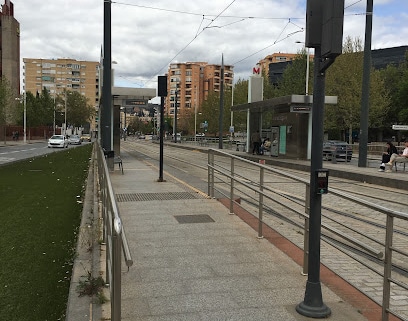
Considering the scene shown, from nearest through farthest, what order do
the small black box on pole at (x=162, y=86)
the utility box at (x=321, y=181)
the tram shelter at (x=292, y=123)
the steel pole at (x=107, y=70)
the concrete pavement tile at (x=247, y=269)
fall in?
the utility box at (x=321, y=181) → the concrete pavement tile at (x=247, y=269) → the small black box on pole at (x=162, y=86) → the steel pole at (x=107, y=70) → the tram shelter at (x=292, y=123)

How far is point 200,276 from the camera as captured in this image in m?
4.99

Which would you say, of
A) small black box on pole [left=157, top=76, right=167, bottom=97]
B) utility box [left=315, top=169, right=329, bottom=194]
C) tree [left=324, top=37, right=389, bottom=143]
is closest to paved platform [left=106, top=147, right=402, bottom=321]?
utility box [left=315, top=169, right=329, bottom=194]

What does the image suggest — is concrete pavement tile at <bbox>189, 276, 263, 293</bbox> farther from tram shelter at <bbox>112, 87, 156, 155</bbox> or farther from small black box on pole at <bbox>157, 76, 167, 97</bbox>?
tram shelter at <bbox>112, 87, 156, 155</bbox>

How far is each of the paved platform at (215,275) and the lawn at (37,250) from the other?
79cm

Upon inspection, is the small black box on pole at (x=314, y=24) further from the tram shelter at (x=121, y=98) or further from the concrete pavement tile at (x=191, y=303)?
the tram shelter at (x=121, y=98)

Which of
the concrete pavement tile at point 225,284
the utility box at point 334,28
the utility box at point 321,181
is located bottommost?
the concrete pavement tile at point 225,284

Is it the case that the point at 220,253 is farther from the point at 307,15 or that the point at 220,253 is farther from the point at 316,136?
the point at 307,15

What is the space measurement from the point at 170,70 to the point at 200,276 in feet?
543

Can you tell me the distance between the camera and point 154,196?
10570mm

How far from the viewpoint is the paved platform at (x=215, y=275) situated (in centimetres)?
409

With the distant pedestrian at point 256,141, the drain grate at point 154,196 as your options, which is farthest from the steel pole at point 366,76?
the drain grate at point 154,196

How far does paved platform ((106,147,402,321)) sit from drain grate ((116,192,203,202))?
5.67ft

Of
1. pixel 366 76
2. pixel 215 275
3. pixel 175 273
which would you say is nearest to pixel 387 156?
pixel 366 76

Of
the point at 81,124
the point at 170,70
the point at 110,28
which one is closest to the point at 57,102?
the point at 81,124
